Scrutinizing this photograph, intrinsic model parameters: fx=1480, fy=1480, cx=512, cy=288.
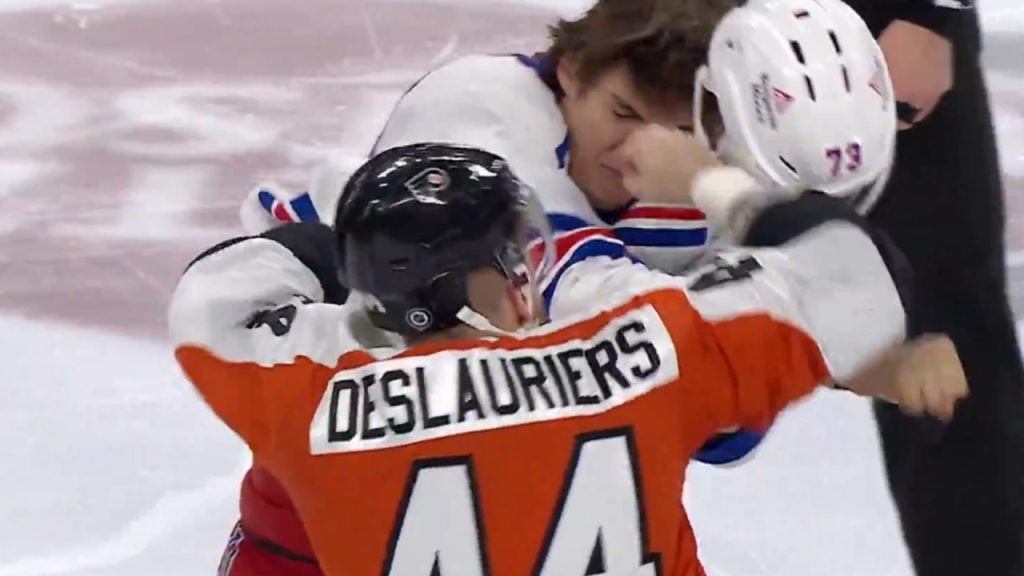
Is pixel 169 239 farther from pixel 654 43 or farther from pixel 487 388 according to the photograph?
pixel 487 388

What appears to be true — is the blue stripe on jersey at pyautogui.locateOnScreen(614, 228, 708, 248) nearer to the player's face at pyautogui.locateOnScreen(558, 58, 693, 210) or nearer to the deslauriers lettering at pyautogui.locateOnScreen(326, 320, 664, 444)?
the player's face at pyautogui.locateOnScreen(558, 58, 693, 210)

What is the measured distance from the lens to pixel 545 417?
79cm

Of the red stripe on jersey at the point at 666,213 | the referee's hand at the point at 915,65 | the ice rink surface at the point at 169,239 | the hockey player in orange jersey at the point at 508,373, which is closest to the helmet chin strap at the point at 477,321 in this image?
the hockey player in orange jersey at the point at 508,373

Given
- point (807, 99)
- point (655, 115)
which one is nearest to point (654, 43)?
point (655, 115)

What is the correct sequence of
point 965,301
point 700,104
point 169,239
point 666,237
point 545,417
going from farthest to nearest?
point 169,239, point 965,301, point 666,237, point 700,104, point 545,417

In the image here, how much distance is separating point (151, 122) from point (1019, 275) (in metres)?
1.41

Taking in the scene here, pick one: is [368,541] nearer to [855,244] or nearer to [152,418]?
[855,244]

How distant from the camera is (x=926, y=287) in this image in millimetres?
1295

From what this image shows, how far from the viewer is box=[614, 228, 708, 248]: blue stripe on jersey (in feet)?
3.66

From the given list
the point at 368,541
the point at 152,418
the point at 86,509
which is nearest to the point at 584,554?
the point at 368,541

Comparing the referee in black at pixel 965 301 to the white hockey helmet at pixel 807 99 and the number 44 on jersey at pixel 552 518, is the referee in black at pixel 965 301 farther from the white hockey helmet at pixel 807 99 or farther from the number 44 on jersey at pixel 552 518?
the number 44 on jersey at pixel 552 518

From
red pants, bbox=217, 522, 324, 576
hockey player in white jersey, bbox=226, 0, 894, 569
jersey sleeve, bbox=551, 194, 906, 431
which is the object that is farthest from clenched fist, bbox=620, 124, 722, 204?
red pants, bbox=217, 522, 324, 576

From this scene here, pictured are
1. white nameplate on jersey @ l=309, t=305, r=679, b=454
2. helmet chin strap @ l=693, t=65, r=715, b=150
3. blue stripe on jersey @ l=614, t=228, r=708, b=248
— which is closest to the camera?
white nameplate on jersey @ l=309, t=305, r=679, b=454

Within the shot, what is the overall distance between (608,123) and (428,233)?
1.16 feet
